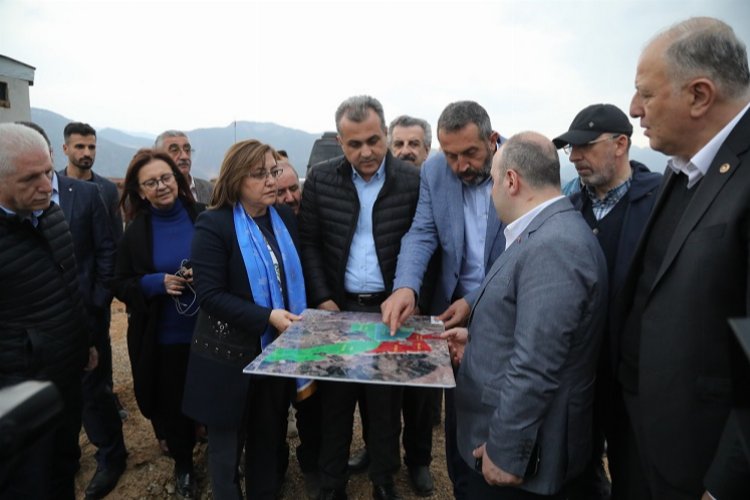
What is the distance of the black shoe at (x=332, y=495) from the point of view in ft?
9.69

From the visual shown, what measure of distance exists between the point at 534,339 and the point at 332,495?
215cm

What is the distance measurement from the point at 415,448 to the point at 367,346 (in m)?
1.79

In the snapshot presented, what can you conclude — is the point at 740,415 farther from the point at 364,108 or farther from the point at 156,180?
the point at 156,180

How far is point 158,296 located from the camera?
2.98 m

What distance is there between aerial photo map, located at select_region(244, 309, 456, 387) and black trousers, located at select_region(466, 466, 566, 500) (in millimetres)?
541

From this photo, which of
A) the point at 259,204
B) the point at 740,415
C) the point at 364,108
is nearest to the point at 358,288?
the point at 259,204

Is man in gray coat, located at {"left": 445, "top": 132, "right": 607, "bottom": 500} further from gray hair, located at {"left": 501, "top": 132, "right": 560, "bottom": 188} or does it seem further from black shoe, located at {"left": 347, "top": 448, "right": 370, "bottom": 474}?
black shoe, located at {"left": 347, "top": 448, "right": 370, "bottom": 474}

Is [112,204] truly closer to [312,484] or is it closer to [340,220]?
[340,220]

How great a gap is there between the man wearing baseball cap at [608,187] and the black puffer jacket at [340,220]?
3.70 feet

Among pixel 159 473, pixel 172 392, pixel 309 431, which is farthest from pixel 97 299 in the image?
pixel 309 431

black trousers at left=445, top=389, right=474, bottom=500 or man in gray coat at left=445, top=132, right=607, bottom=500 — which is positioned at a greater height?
man in gray coat at left=445, top=132, right=607, bottom=500

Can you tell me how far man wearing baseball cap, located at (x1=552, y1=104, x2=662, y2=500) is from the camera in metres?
2.63

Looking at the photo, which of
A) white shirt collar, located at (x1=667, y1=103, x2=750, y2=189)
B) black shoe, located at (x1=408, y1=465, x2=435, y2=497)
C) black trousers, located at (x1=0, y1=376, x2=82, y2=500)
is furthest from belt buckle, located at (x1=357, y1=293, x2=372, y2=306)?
white shirt collar, located at (x1=667, y1=103, x2=750, y2=189)

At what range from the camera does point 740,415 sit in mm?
898
